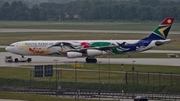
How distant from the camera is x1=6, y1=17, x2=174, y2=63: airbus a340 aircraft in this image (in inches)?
4205

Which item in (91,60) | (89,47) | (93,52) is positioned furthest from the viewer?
(89,47)

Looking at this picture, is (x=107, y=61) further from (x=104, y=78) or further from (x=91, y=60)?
(x=104, y=78)

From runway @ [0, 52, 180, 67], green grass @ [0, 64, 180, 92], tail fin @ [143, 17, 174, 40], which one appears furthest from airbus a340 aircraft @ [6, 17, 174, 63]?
green grass @ [0, 64, 180, 92]

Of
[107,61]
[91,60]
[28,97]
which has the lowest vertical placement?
[28,97]

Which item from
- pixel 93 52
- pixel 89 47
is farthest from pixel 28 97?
pixel 89 47

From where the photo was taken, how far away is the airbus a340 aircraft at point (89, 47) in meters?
107

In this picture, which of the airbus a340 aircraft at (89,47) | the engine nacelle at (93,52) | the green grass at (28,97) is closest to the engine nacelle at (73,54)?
the airbus a340 aircraft at (89,47)

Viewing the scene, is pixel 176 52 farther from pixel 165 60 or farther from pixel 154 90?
pixel 154 90

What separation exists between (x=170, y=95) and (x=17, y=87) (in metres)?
20.1

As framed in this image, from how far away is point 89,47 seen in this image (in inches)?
4220

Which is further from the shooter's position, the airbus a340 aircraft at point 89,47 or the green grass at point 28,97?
the airbus a340 aircraft at point 89,47

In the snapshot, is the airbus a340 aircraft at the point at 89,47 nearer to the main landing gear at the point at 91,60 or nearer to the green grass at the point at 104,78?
the main landing gear at the point at 91,60

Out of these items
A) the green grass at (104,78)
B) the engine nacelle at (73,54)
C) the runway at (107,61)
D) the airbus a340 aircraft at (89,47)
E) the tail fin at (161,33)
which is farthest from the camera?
the tail fin at (161,33)

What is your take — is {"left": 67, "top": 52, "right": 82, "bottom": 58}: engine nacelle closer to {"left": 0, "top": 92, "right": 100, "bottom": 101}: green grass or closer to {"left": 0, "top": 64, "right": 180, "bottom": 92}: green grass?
{"left": 0, "top": 64, "right": 180, "bottom": 92}: green grass
